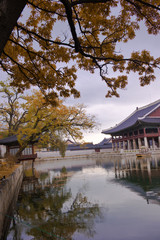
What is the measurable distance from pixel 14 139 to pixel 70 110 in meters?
8.41

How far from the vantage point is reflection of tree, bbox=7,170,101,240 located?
427 centimetres

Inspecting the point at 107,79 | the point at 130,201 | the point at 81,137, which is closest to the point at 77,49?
the point at 107,79

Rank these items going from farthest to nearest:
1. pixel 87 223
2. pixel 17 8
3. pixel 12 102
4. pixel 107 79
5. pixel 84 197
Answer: pixel 12 102 < pixel 84 197 < pixel 107 79 < pixel 87 223 < pixel 17 8

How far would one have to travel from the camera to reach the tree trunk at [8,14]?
8.04 feet

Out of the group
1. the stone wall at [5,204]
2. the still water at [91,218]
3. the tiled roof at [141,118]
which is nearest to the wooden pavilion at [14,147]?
the stone wall at [5,204]

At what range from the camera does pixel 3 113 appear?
25906mm

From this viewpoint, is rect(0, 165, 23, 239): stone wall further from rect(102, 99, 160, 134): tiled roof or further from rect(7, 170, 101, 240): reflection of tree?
rect(102, 99, 160, 134): tiled roof

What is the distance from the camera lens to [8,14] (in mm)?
2533

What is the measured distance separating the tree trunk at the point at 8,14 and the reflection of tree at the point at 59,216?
403cm

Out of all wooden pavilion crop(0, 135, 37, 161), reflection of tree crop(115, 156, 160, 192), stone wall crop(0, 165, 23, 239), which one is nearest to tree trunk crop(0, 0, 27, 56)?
stone wall crop(0, 165, 23, 239)

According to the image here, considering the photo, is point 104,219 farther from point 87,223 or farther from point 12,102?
point 12,102

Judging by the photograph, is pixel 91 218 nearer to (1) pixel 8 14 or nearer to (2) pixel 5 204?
(2) pixel 5 204

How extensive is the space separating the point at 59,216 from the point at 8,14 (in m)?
4.98

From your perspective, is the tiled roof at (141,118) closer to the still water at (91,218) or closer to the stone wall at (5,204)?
the still water at (91,218)
